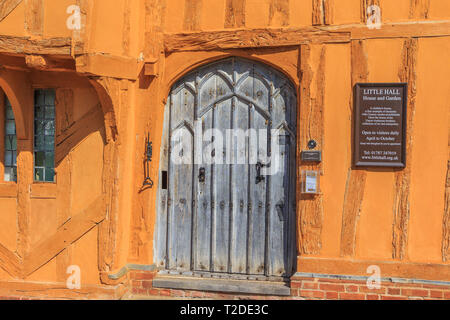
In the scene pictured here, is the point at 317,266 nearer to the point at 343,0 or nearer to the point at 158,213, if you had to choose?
the point at 158,213

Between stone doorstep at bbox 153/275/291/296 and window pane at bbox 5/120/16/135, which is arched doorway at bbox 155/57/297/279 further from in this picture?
window pane at bbox 5/120/16/135

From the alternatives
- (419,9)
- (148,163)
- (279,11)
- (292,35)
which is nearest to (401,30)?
(419,9)

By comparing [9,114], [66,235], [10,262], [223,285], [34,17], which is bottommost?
[223,285]

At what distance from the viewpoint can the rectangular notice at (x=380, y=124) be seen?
5.39m

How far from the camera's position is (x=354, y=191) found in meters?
5.50

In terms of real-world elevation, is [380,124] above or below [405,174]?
above

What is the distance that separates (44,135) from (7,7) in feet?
5.06

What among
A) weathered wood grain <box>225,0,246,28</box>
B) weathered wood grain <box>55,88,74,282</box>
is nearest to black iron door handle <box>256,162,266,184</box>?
weathered wood grain <box>225,0,246,28</box>

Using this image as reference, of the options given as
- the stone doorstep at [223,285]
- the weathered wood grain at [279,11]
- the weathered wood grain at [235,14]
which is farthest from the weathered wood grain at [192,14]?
the stone doorstep at [223,285]

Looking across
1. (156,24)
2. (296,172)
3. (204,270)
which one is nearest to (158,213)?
(204,270)

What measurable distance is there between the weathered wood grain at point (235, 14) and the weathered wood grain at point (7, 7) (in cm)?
235

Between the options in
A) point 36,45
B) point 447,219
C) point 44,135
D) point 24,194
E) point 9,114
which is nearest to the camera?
point 447,219

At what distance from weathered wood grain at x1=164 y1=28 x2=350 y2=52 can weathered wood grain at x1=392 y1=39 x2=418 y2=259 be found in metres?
0.68

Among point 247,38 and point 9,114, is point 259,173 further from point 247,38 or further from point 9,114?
point 9,114
